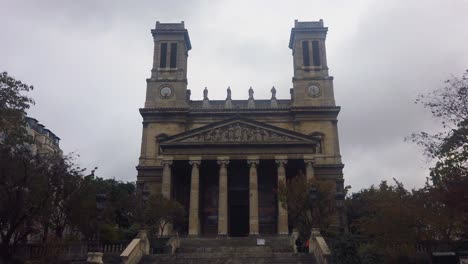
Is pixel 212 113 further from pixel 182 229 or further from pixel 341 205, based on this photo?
pixel 341 205

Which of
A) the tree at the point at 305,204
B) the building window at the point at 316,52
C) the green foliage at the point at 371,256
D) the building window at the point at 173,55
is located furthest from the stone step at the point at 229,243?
the building window at the point at 316,52

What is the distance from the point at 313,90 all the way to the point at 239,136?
16.7m

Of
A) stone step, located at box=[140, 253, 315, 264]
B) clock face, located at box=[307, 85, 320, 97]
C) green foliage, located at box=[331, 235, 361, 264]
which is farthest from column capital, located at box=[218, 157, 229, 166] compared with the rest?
green foliage, located at box=[331, 235, 361, 264]

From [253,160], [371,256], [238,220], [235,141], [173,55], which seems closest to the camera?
[371,256]

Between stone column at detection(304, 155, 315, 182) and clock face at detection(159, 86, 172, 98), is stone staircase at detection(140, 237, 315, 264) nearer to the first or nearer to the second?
stone column at detection(304, 155, 315, 182)

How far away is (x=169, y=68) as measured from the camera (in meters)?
60.4

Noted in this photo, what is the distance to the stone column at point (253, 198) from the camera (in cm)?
4234

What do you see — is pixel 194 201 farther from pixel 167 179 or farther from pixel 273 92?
pixel 273 92

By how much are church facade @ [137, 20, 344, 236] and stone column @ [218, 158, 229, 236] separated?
0.30 feet

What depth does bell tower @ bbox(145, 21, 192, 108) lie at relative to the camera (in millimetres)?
58906

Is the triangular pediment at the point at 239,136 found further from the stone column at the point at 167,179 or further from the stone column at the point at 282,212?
the stone column at the point at 282,212

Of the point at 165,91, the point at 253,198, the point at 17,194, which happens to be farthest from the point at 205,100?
the point at 17,194

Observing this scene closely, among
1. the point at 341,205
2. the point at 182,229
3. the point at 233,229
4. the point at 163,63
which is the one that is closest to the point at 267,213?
the point at 233,229

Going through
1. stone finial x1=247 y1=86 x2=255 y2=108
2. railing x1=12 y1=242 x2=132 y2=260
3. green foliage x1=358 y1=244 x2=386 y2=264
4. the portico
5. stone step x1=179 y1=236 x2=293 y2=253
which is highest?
stone finial x1=247 y1=86 x2=255 y2=108
